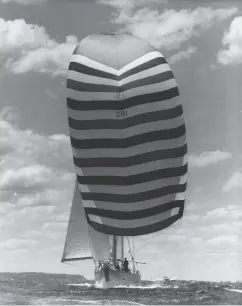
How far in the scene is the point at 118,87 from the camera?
1256 centimetres

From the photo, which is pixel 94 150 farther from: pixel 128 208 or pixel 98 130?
pixel 128 208

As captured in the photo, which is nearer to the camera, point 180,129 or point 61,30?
point 180,129

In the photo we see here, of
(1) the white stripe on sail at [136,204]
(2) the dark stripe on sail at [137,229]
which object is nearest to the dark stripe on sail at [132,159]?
(1) the white stripe on sail at [136,204]

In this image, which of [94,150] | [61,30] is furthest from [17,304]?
[61,30]

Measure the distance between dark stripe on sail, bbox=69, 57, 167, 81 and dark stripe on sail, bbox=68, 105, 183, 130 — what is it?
93 centimetres

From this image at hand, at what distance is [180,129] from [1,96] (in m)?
5.11

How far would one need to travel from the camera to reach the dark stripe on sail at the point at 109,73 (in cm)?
1274

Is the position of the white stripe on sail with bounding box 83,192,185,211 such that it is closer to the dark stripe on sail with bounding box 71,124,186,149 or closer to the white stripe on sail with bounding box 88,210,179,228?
the white stripe on sail with bounding box 88,210,179,228

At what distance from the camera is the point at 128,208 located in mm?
12430

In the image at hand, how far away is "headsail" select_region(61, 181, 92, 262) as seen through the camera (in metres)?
30.9

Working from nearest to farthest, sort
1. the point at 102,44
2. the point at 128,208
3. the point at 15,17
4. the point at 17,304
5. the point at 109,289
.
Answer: the point at 128,208 < the point at 102,44 < the point at 15,17 < the point at 17,304 < the point at 109,289

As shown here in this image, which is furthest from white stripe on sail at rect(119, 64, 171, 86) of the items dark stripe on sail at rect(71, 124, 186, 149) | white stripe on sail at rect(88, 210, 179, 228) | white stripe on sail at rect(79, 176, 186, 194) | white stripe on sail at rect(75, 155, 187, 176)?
white stripe on sail at rect(88, 210, 179, 228)

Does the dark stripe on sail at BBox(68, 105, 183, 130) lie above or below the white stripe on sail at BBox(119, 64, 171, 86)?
below

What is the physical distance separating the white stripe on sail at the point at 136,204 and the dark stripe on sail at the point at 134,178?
0.44 meters
